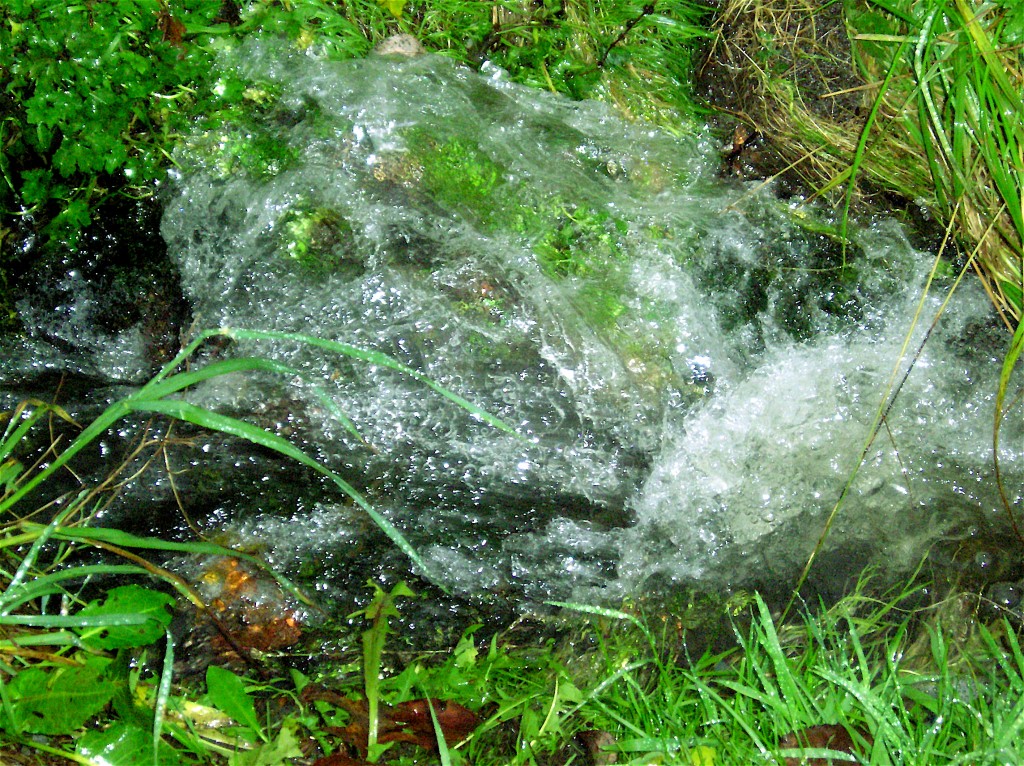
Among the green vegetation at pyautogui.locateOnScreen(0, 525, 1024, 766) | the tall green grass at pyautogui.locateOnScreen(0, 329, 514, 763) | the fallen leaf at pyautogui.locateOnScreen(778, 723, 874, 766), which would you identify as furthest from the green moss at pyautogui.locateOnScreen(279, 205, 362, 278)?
the fallen leaf at pyautogui.locateOnScreen(778, 723, 874, 766)

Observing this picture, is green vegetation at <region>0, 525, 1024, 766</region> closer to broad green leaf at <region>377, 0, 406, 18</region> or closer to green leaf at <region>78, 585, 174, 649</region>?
green leaf at <region>78, 585, 174, 649</region>

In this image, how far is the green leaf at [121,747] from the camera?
1629mm

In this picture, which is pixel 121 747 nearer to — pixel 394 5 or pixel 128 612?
pixel 128 612

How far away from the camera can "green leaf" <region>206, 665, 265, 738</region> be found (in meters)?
1.79

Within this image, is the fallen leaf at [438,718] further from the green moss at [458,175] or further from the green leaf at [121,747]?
the green moss at [458,175]

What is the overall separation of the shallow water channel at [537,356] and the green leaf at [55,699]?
509 millimetres

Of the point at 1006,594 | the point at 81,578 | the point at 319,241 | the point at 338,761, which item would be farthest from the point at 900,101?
the point at 81,578

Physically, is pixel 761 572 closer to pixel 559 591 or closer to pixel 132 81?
pixel 559 591

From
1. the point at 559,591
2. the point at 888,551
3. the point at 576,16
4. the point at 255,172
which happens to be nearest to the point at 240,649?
the point at 559,591

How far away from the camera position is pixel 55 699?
165 cm

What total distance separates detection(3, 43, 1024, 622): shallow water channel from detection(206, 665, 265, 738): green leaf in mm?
393

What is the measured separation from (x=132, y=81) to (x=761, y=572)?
2.47m

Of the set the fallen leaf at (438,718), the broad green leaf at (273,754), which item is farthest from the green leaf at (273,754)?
the fallen leaf at (438,718)

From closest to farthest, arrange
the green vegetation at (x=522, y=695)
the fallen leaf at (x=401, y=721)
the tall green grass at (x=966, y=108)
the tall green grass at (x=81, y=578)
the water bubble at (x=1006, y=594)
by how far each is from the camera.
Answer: the tall green grass at (x=81, y=578) → the green vegetation at (x=522, y=695) → the fallen leaf at (x=401, y=721) → the tall green grass at (x=966, y=108) → the water bubble at (x=1006, y=594)
